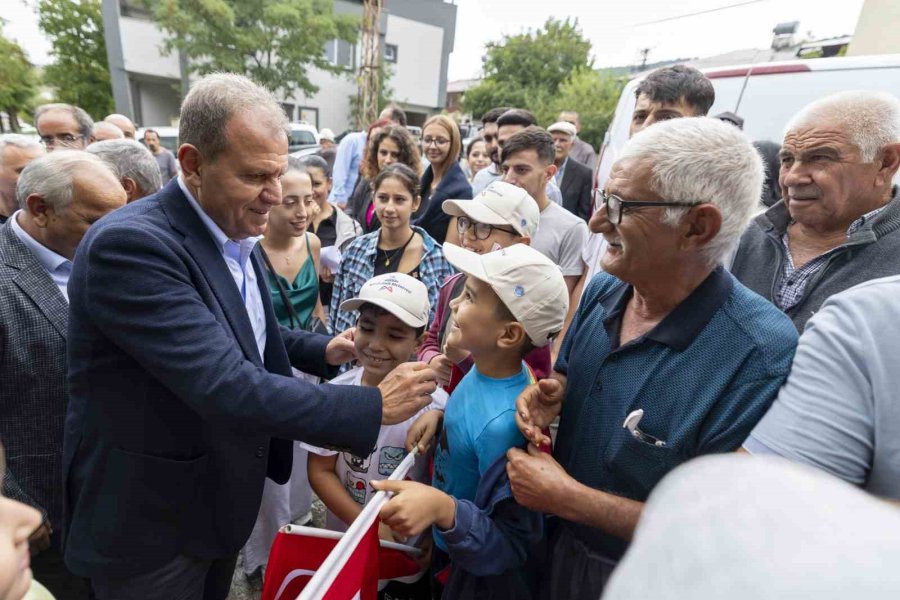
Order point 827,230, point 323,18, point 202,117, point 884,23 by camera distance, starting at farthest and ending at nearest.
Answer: point 323,18 < point 884,23 < point 827,230 < point 202,117

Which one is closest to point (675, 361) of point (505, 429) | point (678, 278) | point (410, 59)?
point (678, 278)

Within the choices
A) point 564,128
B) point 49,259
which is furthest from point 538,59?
point 49,259

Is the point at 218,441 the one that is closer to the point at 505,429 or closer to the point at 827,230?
the point at 505,429

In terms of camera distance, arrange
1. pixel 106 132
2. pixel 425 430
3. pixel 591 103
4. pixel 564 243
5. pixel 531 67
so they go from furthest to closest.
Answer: pixel 531 67
pixel 591 103
pixel 106 132
pixel 564 243
pixel 425 430

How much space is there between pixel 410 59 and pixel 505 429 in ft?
108

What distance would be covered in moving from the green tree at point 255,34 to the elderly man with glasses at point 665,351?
953 inches

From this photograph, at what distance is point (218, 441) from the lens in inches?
56.3

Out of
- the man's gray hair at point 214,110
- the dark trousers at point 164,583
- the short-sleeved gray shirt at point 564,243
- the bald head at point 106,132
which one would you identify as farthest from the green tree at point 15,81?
the dark trousers at point 164,583

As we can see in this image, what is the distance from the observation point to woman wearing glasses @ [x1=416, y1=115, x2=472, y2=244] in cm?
373

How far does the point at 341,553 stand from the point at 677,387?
2.97 ft

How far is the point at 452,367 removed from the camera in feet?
6.53

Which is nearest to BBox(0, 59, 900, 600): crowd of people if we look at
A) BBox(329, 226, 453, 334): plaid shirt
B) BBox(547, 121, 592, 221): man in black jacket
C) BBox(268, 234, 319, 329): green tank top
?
BBox(268, 234, 319, 329): green tank top

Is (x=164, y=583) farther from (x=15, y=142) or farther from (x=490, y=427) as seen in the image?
(x=15, y=142)

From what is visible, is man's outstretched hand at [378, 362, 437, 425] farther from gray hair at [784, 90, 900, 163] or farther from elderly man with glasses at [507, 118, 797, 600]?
gray hair at [784, 90, 900, 163]
